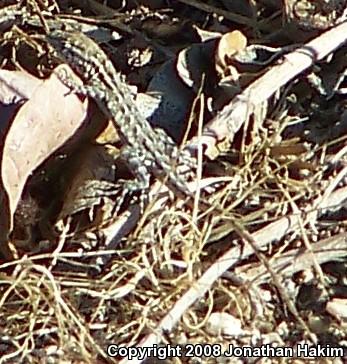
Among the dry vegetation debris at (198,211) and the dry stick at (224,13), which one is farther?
the dry stick at (224,13)

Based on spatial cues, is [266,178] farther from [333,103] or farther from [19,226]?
[19,226]

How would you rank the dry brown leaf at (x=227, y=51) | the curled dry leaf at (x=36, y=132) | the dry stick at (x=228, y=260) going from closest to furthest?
the dry stick at (x=228, y=260) < the curled dry leaf at (x=36, y=132) < the dry brown leaf at (x=227, y=51)

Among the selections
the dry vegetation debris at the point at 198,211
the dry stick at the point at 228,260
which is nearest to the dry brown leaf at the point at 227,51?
the dry vegetation debris at the point at 198,211

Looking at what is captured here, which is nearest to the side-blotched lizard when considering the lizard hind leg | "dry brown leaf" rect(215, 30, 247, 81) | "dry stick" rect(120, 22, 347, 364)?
the lizard hind leg

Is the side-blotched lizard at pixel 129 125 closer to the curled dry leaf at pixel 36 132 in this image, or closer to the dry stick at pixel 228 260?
the curled dry leaf at pixel 36 132

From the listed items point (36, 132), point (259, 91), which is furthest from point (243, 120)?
point (36, 132)

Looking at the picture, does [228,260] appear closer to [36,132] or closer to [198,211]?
[198,211]

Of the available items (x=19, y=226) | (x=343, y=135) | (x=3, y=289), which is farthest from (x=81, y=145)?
(x=343, y=135)
